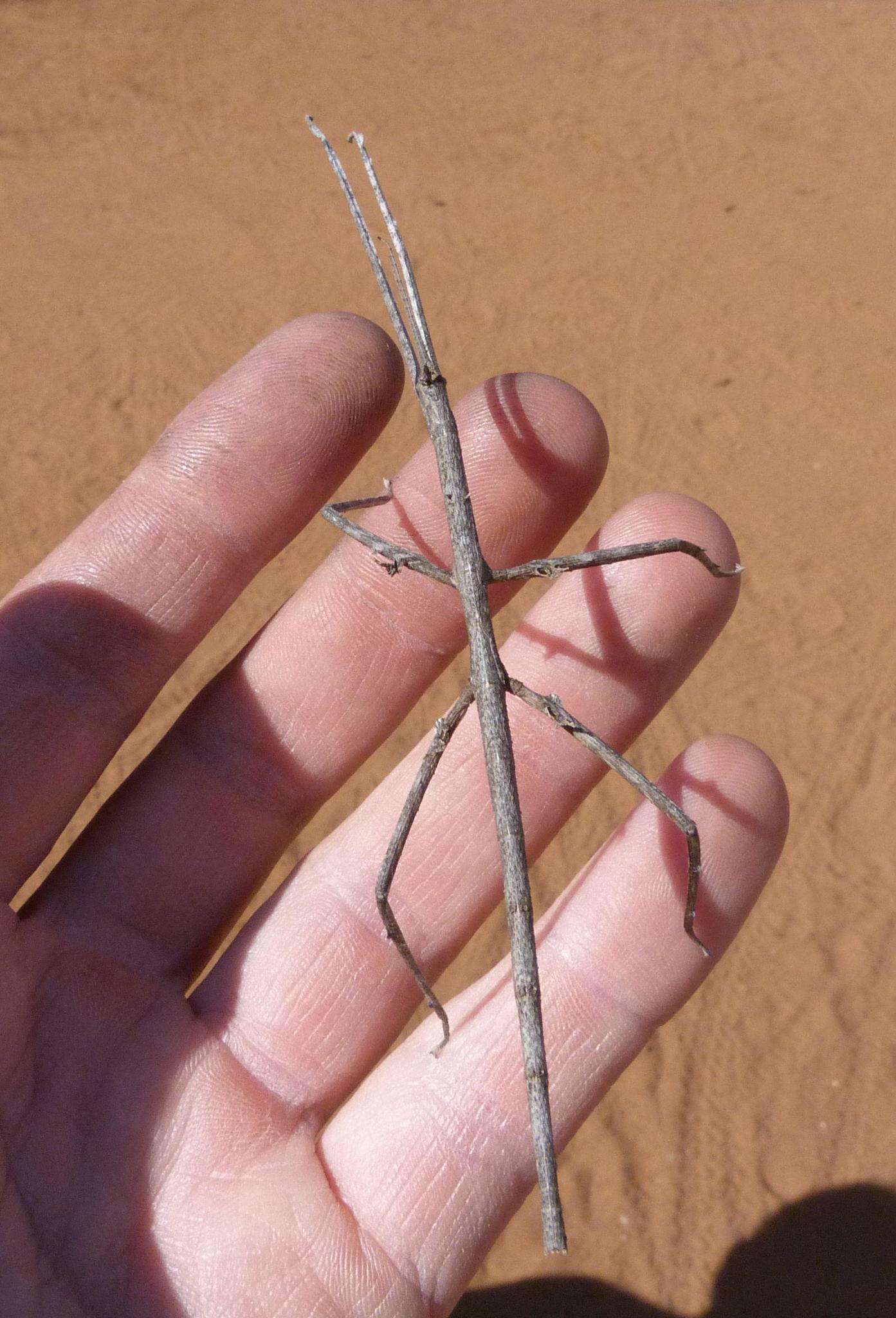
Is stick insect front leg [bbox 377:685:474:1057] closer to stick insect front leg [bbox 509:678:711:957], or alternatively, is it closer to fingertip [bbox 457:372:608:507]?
stick insect front leg [bbox 509:678:711:957]

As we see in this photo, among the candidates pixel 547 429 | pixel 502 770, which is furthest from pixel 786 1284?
pixel 547 429

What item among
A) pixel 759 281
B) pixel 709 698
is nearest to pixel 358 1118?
pixel 709 698

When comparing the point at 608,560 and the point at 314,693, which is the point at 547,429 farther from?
the point at 314,693

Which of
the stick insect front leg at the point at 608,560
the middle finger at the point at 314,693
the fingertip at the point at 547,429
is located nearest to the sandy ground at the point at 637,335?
the middle finger at the point at 314,693

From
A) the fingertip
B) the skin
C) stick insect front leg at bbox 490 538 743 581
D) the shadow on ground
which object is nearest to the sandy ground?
the shadow on ground

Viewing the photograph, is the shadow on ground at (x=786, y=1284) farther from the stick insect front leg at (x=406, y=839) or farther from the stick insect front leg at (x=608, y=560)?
the stick insect front leg at (x=608, y=560)

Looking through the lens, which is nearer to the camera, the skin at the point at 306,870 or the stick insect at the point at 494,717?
the stick insect at the point at 494,717
